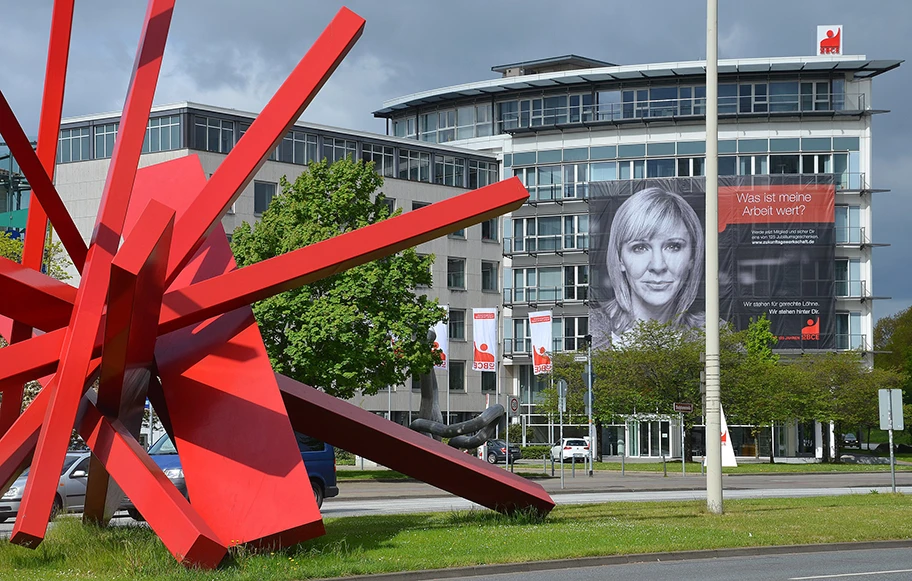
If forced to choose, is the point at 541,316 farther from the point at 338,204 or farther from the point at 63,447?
the point at 63,447

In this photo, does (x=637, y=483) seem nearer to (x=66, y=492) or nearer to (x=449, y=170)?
(x=66, y=492)

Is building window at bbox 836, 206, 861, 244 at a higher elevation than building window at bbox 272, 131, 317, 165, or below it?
below

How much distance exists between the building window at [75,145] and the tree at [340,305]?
26513 millimetres

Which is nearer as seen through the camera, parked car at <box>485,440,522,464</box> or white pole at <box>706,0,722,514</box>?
white pole at <box>706,0,722,514</box>

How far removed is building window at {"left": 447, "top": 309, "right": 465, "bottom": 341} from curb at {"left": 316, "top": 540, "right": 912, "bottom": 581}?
186 ft

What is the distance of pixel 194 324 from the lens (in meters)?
14.1

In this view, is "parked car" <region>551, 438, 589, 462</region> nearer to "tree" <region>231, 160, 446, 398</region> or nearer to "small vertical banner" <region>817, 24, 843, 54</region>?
"tree" <region>231, 160, 446, 398</region>

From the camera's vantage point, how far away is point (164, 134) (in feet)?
198

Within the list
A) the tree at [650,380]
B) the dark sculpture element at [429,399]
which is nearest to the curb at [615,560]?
the dark sculpture element at [429,399]

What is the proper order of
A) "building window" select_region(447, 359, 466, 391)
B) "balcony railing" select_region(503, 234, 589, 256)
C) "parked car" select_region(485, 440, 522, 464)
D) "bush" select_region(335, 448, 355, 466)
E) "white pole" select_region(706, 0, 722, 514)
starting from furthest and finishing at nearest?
"balcony railing" select_region(503, 234, 589, 256), "building window" select_region(447, 359, 466, 391), "bush" select_region(335, 448, 355, 466), "parked car" select_region(485, 440, 522, 464), "white pole" select_region(706, 0, 722, 514)

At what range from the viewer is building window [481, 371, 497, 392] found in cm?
7344

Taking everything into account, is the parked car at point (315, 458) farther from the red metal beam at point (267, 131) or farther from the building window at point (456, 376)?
the building window at point (456, 376)

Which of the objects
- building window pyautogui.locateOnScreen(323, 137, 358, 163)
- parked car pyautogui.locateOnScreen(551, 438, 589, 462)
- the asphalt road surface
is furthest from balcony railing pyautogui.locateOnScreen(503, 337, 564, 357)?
the asphalt road surface

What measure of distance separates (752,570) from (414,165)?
5895cm
